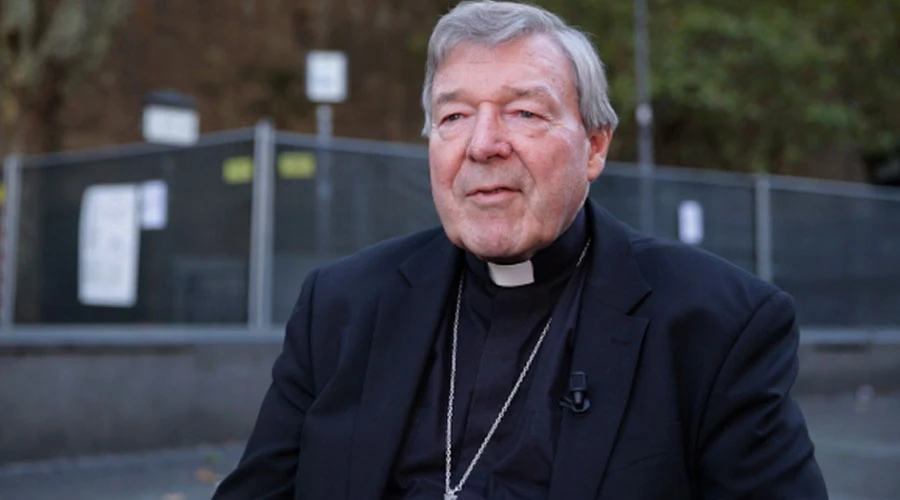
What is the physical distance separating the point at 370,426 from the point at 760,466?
0.74 meters

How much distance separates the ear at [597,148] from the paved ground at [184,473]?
419cm

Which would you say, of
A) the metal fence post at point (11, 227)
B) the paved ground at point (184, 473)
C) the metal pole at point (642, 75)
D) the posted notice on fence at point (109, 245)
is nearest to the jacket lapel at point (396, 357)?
the paved ground at point (184, 473)

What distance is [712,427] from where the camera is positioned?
87.3 inches

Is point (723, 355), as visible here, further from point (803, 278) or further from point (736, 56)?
point (736, 56)

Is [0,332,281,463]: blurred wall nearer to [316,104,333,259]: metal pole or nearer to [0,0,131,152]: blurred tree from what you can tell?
[316,104,333,259]: metal pole

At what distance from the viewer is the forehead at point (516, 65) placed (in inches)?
91.5

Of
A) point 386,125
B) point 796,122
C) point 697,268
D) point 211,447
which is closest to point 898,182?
point 796,122

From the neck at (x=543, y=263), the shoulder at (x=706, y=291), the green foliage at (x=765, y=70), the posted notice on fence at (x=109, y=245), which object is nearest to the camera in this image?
the shoulder at (x=706, y=291)

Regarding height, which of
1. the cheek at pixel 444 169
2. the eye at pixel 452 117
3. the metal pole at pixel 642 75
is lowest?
Result: the cheek at pixel 444 169

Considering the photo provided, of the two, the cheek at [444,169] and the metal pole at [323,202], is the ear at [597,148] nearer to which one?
the cheek at [444,169]

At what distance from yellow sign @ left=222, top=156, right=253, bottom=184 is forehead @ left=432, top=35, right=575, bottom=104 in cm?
633

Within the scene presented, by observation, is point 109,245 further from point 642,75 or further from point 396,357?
point 642,75

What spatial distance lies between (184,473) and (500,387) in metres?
5.04

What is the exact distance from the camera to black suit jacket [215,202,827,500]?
218 centimetres
